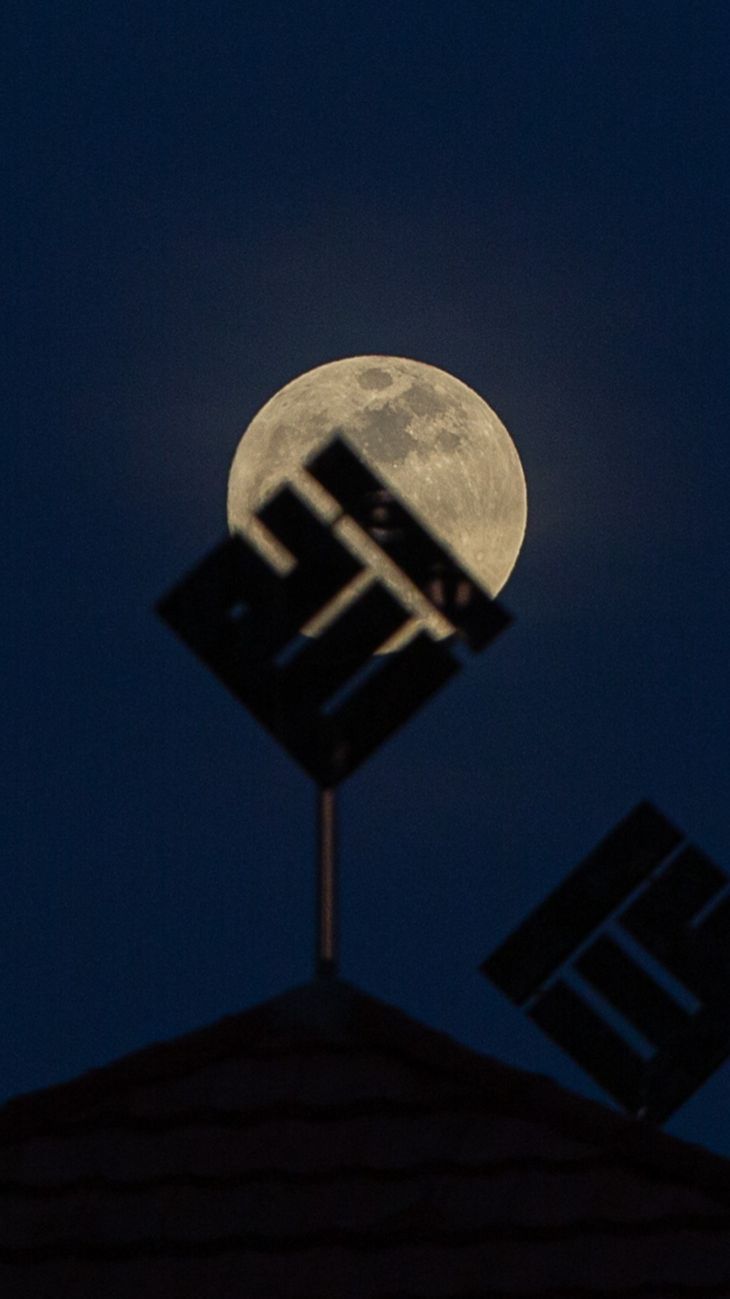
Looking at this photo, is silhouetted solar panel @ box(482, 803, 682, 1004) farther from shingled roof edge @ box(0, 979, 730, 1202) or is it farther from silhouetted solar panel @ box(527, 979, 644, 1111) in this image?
shingled roof edge @ box(0, 979, 730, 1202)

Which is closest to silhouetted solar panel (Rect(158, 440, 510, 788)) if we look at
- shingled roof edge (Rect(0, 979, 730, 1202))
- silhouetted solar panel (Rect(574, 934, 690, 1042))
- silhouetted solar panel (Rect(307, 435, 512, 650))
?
silhouetted solar panel (Rect(307, 435, 512, 650))

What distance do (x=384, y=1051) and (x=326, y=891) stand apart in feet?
1.99

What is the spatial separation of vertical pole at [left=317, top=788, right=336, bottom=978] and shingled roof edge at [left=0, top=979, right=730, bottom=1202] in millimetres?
111

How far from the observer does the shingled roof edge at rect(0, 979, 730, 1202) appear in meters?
6.55

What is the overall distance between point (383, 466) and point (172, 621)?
916 cm

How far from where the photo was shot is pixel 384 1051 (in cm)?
679

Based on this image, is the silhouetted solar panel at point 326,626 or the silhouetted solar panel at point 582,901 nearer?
the silhouetted solar panel at point 326,626

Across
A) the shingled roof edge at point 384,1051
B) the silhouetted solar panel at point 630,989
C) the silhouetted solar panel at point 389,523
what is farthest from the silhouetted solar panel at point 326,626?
the silhouetted solar panel at point 630,989

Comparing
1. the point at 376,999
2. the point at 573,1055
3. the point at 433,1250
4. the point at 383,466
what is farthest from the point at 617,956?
the point at 383,466

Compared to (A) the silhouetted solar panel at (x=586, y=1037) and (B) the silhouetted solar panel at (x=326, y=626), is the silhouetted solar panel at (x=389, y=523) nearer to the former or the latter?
(B) the silhouetted solar panel at (x=326, y=626)

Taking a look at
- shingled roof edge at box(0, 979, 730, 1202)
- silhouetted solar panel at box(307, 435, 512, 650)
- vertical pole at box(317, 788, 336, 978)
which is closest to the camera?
shingled roof edge at box(0, 979, 730, 1202)

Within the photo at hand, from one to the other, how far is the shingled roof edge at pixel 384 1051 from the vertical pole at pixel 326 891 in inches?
4.4

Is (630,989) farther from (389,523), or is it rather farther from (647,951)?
(389,523)

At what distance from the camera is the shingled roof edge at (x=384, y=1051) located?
21.5 ft
